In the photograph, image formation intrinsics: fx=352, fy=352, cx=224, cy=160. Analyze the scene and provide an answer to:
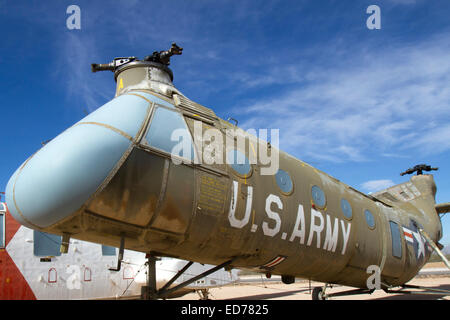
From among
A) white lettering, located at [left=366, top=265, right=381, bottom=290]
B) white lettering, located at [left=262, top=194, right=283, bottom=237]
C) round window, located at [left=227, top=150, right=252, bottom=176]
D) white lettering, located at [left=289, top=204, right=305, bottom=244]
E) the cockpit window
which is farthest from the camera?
white lettering, located at [left=366, top=265, right=381, bottom=290]

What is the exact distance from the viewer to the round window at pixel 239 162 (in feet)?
18.2

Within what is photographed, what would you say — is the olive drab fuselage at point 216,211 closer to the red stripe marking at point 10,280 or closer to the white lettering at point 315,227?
the white lettering at point 315,227

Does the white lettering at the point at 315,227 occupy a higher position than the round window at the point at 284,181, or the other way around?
the round window at the point at 284,181

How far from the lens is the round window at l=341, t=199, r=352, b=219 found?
7.73m

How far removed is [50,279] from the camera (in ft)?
36.5

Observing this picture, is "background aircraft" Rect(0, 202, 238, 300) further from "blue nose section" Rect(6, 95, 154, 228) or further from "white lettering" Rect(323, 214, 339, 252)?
"blue nose section" Rect(6, 95, 154, 228)

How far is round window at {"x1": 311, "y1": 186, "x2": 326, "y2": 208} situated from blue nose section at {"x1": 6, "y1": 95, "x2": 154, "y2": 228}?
3966 mm

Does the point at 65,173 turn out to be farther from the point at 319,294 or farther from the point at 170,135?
the point at 319,294

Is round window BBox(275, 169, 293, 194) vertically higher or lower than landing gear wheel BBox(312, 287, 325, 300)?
higher

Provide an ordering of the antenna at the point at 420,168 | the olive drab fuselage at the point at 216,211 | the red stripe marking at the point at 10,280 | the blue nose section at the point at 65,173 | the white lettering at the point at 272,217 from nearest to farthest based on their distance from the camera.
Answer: the blue nose section at the point at 65,173
the olive drab fuselage at the point at 216,211
the white lettering at the point at 272,217
the red stripe marking at the point at 10,280
the antenna at the point at 420,168

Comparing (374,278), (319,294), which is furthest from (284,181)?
(319,294)

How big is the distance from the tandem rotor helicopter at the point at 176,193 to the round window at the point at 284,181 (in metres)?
0.02

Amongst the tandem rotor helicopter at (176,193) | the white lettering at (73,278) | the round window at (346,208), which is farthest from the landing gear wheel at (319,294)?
the white lettering at (73,278)

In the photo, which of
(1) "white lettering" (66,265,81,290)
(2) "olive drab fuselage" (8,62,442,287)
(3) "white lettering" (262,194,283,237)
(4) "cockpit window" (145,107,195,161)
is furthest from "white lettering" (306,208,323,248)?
(1) "white lettering" (66,265,81,290)
